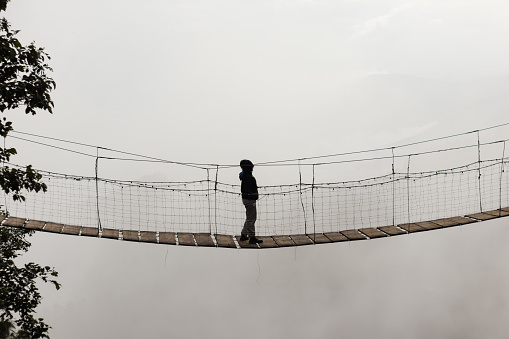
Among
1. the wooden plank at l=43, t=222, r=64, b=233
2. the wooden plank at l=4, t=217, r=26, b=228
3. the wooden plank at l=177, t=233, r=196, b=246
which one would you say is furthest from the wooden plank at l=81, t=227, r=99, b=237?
the wooden plank at l=177, t=233, r=196, b=246

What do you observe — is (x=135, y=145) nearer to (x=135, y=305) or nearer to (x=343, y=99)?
(x=135, y=305)

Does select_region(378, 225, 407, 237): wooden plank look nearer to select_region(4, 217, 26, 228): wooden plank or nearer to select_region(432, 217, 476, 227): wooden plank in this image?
select_region(432, 217, 476, 227): wooden plank

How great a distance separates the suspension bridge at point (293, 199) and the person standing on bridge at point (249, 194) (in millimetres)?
132

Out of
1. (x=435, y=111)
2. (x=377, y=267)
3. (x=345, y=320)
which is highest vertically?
(x=435, y=111)

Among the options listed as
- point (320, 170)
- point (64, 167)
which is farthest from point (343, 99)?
point (64, 167)

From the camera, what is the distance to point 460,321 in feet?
150

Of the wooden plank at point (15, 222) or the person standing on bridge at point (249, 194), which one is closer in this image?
the wooden plank at point (15, 222)

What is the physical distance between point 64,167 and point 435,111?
67.2 metres

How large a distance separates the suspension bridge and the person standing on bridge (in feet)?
0.43

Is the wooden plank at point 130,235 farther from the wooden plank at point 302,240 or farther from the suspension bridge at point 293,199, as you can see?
the wooden plank at point 302,240

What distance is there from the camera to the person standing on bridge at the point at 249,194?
5066 millimetres

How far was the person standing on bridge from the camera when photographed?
199 inches

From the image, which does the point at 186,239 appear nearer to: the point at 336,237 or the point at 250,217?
the point at 250,217

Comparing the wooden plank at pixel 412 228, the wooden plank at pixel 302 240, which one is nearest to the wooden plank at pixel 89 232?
the wooden plank at pixel 302 240
